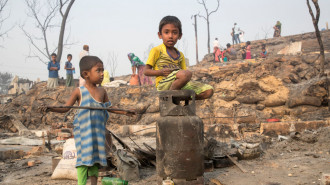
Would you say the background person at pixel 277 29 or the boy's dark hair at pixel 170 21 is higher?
the background person at pixel 277 29

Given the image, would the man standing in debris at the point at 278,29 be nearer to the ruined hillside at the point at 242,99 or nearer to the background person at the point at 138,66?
the ruined hillside at the point at 242,99

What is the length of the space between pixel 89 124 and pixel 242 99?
21.3 ft

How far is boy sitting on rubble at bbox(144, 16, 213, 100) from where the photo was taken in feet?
9.91

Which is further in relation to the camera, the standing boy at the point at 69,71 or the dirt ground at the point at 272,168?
the standing boy at the point at 69,71

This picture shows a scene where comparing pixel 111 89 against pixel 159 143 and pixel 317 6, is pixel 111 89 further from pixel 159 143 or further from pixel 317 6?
pixel 159 143

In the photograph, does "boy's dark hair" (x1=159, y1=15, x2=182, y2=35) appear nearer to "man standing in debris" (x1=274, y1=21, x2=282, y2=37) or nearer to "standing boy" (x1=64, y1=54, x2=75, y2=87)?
"standing boy" (x1=64, y1=54, x2=75, y2=87)

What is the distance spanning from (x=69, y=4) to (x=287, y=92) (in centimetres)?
1515

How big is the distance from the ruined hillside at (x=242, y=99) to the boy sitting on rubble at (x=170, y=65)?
97.8 inches

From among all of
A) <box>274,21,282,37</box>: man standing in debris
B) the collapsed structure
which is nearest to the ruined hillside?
the collapsed structure

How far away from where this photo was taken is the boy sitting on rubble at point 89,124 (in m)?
2.60

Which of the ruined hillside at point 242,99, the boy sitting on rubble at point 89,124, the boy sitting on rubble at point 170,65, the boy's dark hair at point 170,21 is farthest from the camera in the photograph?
the ruined hillside at point 242,99

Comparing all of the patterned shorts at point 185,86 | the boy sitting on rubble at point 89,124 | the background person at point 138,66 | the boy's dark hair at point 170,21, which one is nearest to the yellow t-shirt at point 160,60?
the patterned shorts at point 185,86

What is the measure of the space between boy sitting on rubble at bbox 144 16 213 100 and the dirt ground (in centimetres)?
116

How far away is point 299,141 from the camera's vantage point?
509 cm
